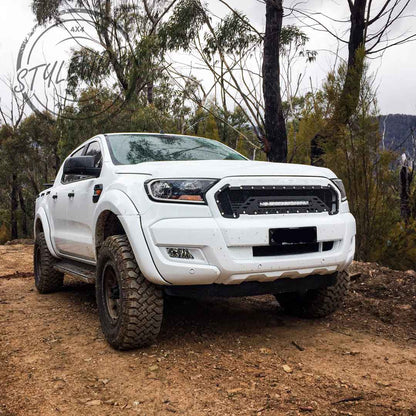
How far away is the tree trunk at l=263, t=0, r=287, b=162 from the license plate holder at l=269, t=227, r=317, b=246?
5.99 meters

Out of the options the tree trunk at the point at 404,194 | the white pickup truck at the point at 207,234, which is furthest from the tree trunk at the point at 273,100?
the white pickup truck at the point at 207,234

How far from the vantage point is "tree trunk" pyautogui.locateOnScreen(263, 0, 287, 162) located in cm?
919

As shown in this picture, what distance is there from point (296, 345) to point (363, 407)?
102 centimetres

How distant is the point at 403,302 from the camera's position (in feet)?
15.2

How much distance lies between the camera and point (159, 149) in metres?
4.29

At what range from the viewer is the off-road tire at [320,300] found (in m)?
3.98

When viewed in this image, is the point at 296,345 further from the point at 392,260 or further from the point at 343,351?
the point at 392,260

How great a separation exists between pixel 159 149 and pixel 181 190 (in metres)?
1.25

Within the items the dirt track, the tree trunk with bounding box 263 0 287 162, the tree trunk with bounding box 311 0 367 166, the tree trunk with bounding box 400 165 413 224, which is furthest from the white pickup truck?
the tree trunk with bounding box 263 0 287 162

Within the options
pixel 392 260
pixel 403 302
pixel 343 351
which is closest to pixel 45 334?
pixel 343 351

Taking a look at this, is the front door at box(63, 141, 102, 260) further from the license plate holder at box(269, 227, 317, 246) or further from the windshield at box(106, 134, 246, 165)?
the license plate holder at box(269, 227, 317, 246)

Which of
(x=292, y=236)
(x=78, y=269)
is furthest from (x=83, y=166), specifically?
(x=292, y=236)

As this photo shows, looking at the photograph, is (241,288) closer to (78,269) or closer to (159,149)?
(159,149)

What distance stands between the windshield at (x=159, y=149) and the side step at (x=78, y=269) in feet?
3.43
